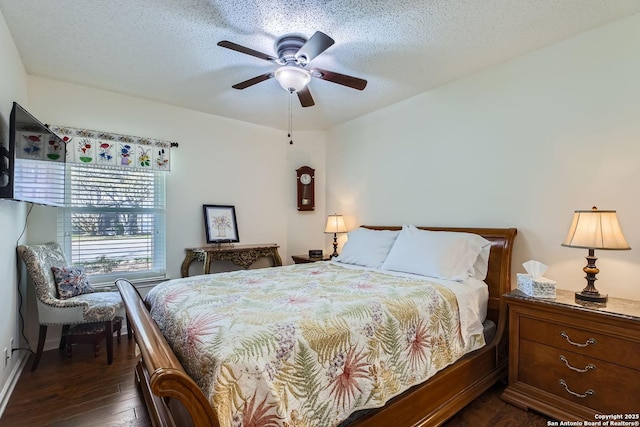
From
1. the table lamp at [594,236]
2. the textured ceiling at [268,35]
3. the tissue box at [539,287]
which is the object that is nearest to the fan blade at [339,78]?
the textured ceiling at [268,35]

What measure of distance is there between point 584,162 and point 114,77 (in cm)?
398

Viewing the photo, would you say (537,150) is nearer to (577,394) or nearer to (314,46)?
(577,394)

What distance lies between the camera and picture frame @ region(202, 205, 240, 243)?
381 cm

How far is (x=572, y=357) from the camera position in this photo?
6.03 ft

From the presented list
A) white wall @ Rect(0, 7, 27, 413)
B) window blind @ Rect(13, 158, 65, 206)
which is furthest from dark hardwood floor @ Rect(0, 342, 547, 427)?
window blind @ Rect(13, 158, 65, 206)

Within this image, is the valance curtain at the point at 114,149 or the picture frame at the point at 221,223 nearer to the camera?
the valance curtain at the point at 114,149

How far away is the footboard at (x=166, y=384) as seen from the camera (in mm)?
Answer: 909

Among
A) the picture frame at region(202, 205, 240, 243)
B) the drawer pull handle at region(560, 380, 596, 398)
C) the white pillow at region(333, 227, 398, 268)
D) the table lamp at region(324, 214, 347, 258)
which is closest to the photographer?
the drawer pull handle at region(560, 380, 596, 398)

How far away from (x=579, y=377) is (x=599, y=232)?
86 cm

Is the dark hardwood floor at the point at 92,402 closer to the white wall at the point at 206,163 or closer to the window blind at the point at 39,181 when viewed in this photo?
the white wall at the point at 206,163

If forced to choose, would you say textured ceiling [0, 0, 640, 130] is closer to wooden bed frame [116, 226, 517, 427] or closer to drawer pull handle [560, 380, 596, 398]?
wooden bed frame [116, 226, 517, 427]

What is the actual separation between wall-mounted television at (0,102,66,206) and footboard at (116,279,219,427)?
1177 mm

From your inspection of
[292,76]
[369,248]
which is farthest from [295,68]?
[369,248]

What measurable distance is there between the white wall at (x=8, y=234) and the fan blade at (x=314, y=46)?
77.0 inches
